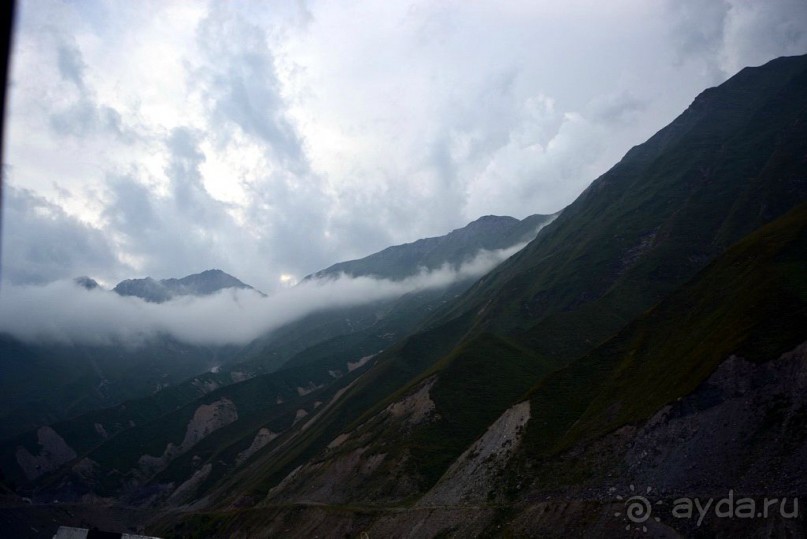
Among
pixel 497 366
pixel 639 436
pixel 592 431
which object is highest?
pixel 497 366

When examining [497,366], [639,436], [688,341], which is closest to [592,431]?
[639,436]

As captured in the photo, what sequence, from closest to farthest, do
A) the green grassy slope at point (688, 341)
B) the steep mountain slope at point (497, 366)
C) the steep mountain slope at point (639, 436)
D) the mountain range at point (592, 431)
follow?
the steep mountain slope at point (639, 436), the mountain range at point (592, 431), the green grassy slope at point (688, 341), the steep mountain slope at point (497, 366)

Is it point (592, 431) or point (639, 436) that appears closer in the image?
point (639, 436)

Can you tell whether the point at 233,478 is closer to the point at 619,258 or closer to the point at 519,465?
the point at 519,465

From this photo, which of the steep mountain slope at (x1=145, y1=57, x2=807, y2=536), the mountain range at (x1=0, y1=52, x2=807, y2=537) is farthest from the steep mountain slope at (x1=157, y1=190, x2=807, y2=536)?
the steep mountain slope at (x1=145, y1=57, x2=807, y2=536)

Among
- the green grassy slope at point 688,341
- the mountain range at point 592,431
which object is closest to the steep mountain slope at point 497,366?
the mountain range at point 592,431

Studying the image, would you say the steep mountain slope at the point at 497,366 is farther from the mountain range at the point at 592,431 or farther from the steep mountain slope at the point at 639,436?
the steep mountain slope at the point at 639,436

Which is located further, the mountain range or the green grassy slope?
the green grassy slope

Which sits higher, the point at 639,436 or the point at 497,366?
the point at 497,366

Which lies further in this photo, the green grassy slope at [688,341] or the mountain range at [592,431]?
the green grassy slope at [688,341]

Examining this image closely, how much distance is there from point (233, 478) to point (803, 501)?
Answer: 6990 inches

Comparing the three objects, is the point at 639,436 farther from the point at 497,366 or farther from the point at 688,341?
the point at 497,366

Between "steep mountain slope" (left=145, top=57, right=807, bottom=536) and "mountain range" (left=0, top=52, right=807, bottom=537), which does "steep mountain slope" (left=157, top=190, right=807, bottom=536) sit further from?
"steep mountain slope" (left=145, top=57, right=807, bottom=536)

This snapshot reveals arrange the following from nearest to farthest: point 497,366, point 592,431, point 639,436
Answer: point 639,436 < point 592,431 < point 497,366
